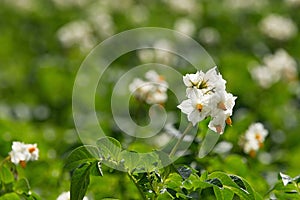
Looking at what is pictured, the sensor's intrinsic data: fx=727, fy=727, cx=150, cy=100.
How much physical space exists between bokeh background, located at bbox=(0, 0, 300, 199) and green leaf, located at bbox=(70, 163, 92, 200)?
41 centimetres

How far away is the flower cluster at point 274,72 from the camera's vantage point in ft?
13.3

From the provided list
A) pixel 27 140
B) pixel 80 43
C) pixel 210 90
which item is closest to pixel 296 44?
pixel 80 43

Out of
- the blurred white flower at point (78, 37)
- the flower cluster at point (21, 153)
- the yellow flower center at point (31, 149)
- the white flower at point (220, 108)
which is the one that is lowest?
the white flower at point (220, 108)

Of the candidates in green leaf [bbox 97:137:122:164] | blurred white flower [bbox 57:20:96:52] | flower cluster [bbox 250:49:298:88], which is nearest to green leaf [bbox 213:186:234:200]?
green leaf [bbox 97:137:122:164]

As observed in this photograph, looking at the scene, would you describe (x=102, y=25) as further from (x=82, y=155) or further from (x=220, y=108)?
(x=220, y=108)

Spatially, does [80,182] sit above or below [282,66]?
below

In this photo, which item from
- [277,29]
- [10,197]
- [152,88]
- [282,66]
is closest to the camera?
[10,197]

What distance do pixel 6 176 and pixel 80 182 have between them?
0.48 metres

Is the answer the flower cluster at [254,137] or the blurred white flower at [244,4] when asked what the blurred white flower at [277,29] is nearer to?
the blurred white flower at [244,4]

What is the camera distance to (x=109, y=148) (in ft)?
6.18

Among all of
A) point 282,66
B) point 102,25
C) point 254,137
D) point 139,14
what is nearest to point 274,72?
point 282,66

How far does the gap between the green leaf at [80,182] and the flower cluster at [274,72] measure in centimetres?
232

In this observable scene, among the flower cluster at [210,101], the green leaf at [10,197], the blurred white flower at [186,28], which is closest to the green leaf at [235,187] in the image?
the flower cluster at [210,101]

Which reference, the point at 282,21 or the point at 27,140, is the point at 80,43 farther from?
the point at 27,140
